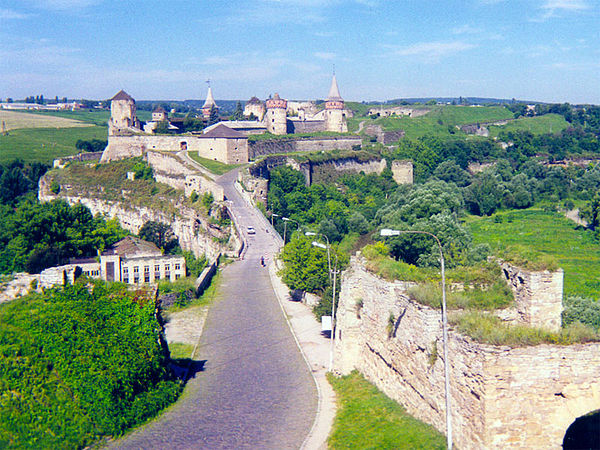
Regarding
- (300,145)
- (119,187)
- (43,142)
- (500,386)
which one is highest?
(300,145)

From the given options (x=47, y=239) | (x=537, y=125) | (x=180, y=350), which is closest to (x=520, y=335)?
(x=180, y=350)

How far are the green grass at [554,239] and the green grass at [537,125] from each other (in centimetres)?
5517

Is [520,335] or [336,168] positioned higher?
[520,335]

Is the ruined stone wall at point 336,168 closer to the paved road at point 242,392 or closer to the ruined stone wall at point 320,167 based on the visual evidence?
the ruined stone wall at point 320,167

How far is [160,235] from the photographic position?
161 ft

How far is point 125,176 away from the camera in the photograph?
62.6 meters

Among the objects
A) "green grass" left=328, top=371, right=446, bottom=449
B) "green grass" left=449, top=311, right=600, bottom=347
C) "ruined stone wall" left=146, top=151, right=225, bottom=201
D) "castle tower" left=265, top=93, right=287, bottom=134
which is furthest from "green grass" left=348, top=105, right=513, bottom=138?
"green grass" left=449, top=311, right=600, bottom=347

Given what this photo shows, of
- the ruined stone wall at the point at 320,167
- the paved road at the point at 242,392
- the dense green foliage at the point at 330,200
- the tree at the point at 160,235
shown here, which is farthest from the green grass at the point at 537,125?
the paved road at the point at 242,392

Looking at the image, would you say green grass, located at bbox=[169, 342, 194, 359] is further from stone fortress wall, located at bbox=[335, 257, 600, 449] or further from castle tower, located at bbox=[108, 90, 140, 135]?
castle tower, located at bbox=[108, 90, 140, 135]

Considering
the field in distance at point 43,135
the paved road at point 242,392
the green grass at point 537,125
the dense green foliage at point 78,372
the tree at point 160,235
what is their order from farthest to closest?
the green grass at point 537,125
the field in distance at point 43,135
the tree at point 160,235
the dense green foliage at point 78,372
the paved road at point 242,392

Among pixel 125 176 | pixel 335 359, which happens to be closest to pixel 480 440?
pixel 335 359

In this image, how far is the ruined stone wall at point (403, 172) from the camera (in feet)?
246

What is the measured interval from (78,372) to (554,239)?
129 feet

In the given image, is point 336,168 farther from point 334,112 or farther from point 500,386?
point 500,386
